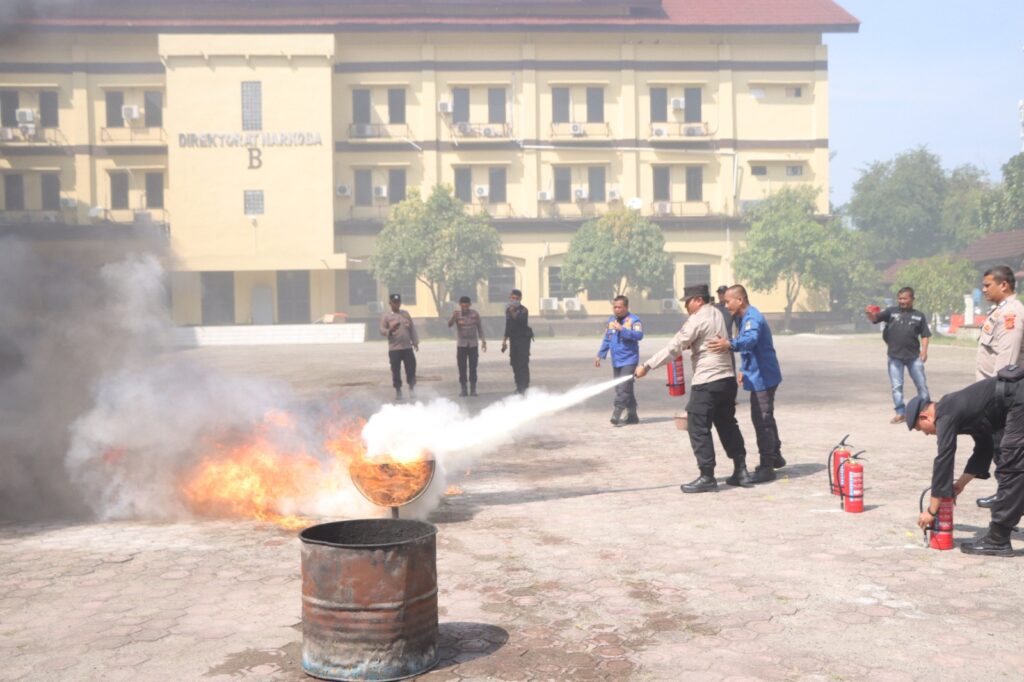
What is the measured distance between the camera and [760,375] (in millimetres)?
9672

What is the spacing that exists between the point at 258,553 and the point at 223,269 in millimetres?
45121

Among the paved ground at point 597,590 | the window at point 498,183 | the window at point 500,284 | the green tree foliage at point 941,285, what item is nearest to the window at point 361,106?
the window at point 498,183

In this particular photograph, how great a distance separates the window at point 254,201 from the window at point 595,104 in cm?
1912

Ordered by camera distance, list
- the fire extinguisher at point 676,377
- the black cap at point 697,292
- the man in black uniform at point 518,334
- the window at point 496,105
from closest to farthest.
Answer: the black cap at point 697,292 < the fire extinguisher at point 676,377 < the man in black uniform at point 518,334 < the window at point 496,105

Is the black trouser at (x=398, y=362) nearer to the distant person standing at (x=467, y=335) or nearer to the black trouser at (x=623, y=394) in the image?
the distant person standing at (x=467, y=335)

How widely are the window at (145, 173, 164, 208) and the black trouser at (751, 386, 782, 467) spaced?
160 ft

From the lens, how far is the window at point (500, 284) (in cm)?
5325

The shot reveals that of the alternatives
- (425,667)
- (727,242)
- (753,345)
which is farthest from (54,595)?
(727,242)

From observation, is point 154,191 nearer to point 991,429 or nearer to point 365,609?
point 991,429

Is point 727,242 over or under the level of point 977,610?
over

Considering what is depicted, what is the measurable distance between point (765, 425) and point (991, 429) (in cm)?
312

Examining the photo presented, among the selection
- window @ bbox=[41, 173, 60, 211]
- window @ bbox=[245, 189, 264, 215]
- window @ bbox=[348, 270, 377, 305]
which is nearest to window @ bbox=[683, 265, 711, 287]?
window @ bbox=[348, 270, 377, 305]

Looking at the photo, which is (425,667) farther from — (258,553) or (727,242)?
(727,242)

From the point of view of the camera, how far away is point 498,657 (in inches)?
196
